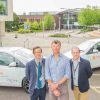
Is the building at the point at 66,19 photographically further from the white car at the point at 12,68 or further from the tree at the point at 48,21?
the white car at the point at 12,68

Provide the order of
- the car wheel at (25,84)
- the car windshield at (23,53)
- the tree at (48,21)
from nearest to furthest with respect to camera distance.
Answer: the car wheel at (25,84), the car windshield at (23,53), the tree at (48,21)

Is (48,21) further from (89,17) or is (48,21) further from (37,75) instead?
(37,75)

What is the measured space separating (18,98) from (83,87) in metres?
3.63

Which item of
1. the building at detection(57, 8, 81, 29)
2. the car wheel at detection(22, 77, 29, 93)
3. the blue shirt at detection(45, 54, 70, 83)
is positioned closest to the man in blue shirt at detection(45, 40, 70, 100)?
the blue shirt at detection(45, 54, 70, 83)

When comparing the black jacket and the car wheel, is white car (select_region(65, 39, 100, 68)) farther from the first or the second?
the black jacket

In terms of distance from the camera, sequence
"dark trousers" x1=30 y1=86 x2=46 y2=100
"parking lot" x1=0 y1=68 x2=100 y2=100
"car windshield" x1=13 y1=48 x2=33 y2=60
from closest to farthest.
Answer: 1. "dark trousers" x1=30 y1=86 x2=46 y2=100
2. "parking lot" x1=0 y1=68 x2=100 y2=100
3. "car windshield" x1=13 y1=48 x2=33 y2=60

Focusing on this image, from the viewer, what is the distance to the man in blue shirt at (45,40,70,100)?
591 centimetres

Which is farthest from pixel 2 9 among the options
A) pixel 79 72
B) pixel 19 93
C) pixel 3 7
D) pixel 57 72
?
pixel 57 72

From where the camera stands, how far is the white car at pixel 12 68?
33.1 feet

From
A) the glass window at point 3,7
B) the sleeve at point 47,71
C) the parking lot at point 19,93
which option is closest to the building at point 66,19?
the glass window at point 3,7

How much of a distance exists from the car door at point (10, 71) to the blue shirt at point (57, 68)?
412 centimetres

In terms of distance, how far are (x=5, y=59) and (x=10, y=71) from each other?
535mm

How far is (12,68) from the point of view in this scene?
33.3 ft

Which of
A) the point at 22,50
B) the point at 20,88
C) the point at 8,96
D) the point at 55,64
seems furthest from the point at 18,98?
the point at 55,64
